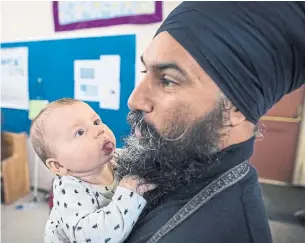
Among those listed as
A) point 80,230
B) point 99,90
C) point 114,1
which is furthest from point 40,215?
point 80,230

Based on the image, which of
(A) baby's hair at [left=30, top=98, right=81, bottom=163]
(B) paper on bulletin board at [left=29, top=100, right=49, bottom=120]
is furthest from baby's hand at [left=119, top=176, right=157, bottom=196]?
(B) paper on bulletin board at [left=29, top=100, right=49, bottom=120]

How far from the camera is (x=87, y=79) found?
6.82 feet

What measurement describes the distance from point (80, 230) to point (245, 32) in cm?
51

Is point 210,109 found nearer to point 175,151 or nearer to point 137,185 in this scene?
point 175,151

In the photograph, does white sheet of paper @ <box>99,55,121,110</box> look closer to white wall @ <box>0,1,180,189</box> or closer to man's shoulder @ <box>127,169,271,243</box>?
white wall @ <box>0,1,180,189</box>

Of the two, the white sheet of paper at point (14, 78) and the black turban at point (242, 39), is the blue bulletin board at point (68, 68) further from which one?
the black turban at point (242, 39)

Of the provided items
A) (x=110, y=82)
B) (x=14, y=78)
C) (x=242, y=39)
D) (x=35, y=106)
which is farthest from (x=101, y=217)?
(x=14, y=78)

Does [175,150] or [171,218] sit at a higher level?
[175,150]

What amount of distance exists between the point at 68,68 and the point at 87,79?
0.18 meters

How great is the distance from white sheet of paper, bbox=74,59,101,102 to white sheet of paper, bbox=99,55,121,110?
0.04 meters

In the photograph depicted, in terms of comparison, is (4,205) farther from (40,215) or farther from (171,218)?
(171,218)

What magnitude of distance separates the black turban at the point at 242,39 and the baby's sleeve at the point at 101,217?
291mm

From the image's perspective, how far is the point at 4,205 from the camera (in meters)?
2.47

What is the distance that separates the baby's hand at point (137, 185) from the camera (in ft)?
2.09
